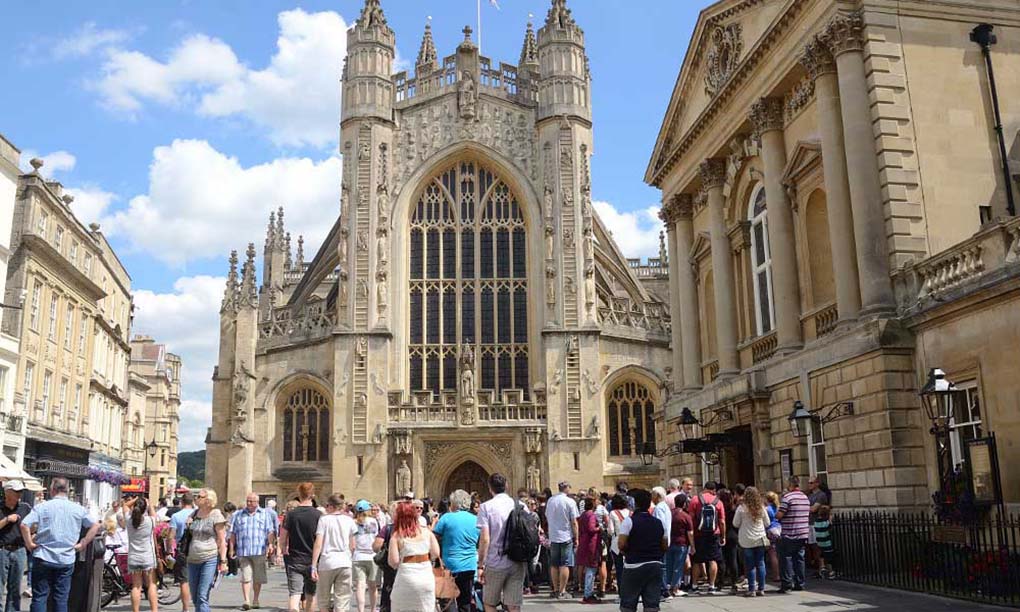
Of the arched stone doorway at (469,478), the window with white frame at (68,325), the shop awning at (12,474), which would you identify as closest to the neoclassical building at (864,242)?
the shop awning at (12,474)

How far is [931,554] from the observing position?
11.5 meters

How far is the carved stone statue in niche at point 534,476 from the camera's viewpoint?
106ft

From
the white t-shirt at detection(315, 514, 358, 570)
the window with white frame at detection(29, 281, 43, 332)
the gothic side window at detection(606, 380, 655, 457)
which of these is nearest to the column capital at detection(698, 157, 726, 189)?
the white t-shirt at detection(315, 514, 358, 570)

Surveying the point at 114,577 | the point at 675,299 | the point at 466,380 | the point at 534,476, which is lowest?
the point at 114,577

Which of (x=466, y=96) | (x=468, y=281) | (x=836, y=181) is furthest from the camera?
(x=466, y=96)

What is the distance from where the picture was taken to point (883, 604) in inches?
419

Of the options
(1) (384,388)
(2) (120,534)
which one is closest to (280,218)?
(1) (384,388)

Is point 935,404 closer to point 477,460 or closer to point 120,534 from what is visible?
point 120,534

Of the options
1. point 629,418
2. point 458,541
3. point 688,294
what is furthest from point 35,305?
point 458,541

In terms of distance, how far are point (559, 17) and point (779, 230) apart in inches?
874

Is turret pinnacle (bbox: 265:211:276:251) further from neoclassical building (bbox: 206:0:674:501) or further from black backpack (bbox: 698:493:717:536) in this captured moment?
black backpack (bbox: 698:493:717:536)

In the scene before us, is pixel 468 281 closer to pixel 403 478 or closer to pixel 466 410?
pixel 466 410

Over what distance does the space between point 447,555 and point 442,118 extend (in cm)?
2877

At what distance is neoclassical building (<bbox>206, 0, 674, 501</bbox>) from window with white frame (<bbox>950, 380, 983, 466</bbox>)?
66.2 ft
